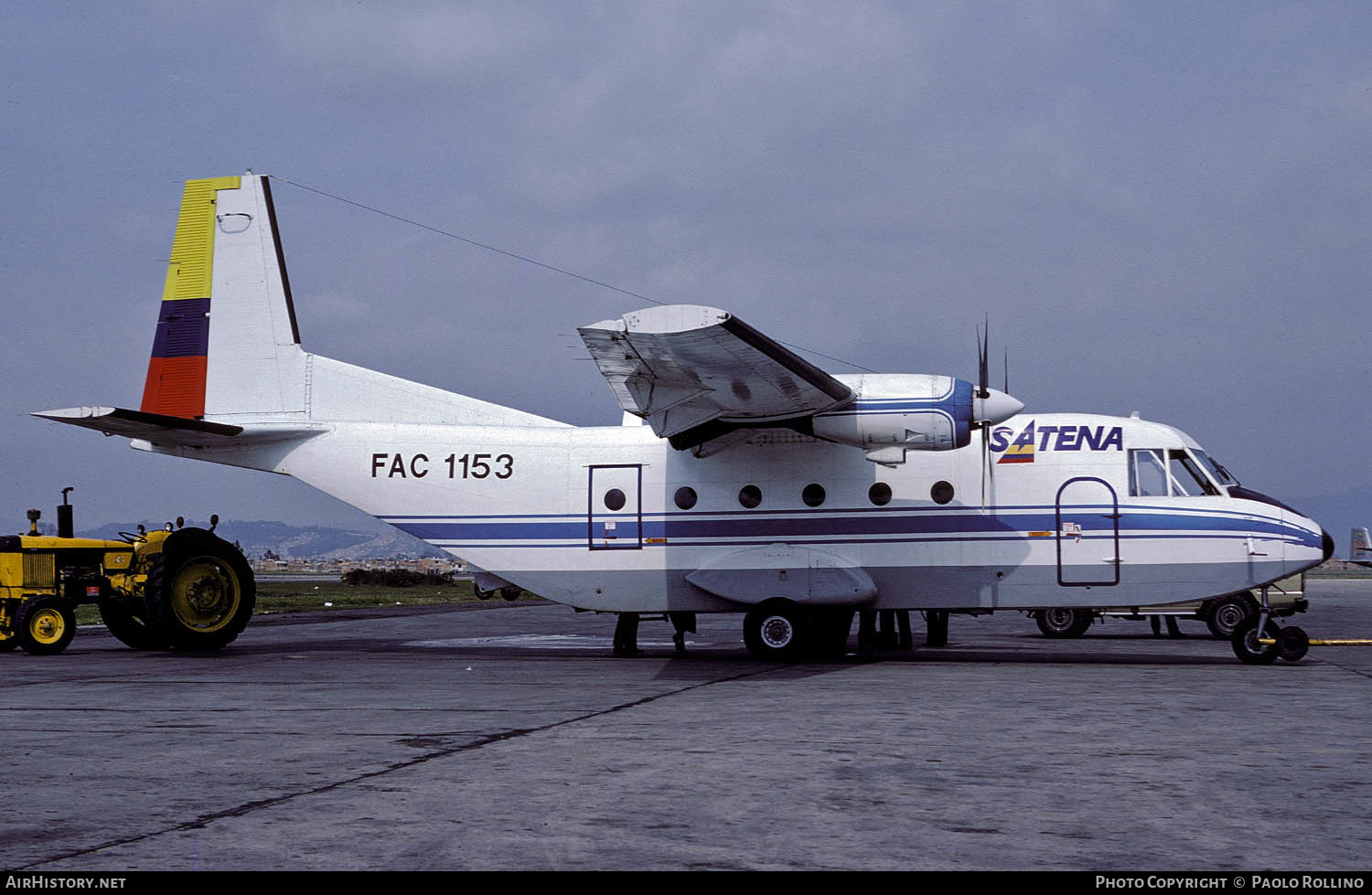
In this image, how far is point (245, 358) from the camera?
64.7ft

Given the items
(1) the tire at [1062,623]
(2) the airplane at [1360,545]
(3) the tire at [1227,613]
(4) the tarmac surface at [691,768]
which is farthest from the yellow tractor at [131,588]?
(2) the airplane at [1360,545]

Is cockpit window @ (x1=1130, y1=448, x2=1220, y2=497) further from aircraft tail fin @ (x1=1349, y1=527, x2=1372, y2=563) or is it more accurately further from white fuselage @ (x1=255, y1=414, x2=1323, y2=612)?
aircraft tail fin @ (x1=1349, y1=527, x2=1372, y2=563)

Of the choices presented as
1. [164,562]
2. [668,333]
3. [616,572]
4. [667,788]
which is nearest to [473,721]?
[667,788]

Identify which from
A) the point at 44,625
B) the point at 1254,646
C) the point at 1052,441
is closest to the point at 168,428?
the point at 44,625

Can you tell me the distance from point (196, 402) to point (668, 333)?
35.0ft

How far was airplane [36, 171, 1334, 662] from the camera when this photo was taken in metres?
16.1

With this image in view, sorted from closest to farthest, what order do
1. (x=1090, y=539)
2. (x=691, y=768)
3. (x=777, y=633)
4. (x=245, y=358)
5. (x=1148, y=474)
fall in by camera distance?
(x=691, y=768)
(x=1090, y=539)
(x=1148, y=474)
(x=777, y=633)
(x=245, y=358)

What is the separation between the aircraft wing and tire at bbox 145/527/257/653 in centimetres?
781

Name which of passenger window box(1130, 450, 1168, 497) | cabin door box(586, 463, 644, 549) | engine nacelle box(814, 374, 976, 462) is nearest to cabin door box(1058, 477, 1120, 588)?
passenger window box(1130, 450, 1168, 497)

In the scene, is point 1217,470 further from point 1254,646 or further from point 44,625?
point 44,625

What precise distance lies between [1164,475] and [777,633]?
19.6ft

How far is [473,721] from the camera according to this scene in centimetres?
1005

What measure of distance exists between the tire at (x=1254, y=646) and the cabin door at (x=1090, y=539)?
5.76ft

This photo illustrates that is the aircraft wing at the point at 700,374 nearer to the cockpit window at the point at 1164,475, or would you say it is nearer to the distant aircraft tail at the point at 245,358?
the distant aircraft tail at the point at 245,358
